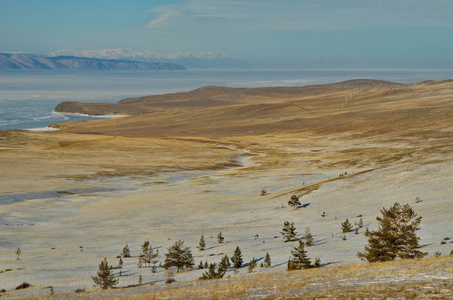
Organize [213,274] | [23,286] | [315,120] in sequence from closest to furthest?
[213,274], [23,286], [315,120]

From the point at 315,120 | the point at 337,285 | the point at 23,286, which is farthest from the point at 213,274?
the point at 315,120

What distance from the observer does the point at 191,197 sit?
54.9 meters

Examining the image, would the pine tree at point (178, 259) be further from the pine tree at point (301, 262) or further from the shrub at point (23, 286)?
the shrub at point (23, 286)

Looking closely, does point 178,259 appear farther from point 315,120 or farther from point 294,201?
point 315,120

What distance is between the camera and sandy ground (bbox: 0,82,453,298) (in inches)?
1107

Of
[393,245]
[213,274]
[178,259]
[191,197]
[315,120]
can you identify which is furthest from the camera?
[315,120]

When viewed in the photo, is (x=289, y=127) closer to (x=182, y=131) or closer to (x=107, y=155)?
(x=182, y=131)

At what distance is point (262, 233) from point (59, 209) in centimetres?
2621

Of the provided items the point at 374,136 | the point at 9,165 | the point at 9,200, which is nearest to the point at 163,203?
the point at 9,200

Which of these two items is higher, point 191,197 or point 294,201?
point 191,197

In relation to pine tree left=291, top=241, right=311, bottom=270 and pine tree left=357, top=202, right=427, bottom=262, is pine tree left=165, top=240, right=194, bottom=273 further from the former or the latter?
pine tree left=357, top=202, right=427, bottom=262

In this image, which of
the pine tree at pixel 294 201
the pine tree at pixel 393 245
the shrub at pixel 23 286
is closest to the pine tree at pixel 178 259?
the shrub at pixel 23 286

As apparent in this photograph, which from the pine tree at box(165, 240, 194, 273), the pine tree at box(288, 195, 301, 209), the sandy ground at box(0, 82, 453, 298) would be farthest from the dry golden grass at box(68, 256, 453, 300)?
the pine tree at box(288, 195, 301, 209)

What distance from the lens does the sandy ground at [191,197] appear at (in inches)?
1107
